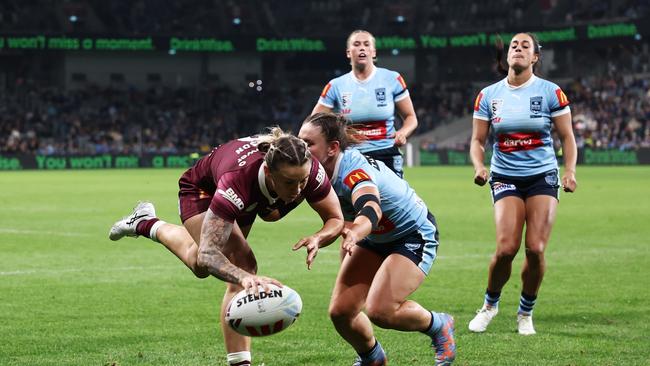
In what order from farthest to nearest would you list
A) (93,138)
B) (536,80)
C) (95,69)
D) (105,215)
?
(95,69), (93,138), (105,215), (536,80)

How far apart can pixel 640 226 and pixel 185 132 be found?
156 feet

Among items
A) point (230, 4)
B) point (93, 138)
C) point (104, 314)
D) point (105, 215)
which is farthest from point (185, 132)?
point (104, 314)

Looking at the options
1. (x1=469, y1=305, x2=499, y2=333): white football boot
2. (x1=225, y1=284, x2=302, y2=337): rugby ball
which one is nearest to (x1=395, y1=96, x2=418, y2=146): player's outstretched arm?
(x1=469, y1=305, x2=499, y2=333): white football boot

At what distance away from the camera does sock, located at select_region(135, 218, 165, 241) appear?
27.8ft

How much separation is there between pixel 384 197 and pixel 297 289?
5153 mm

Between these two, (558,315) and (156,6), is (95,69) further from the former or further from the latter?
(558,315)

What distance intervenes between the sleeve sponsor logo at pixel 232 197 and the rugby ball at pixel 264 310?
21.5 inches


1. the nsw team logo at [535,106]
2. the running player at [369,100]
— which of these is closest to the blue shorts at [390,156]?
the running player at [369,100]

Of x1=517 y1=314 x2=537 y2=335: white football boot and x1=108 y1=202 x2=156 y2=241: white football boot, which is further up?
x1=108 y1=202 x2=156 y2=241: white football boot

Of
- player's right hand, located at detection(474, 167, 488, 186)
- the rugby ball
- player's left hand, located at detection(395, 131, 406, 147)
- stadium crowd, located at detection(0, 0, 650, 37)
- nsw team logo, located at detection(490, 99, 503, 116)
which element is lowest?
the rugby ball

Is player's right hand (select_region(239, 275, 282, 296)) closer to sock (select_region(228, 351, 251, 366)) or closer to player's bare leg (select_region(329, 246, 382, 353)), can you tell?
sock (select_region(228, 351, 251, 366))

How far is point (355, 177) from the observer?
6.91 m

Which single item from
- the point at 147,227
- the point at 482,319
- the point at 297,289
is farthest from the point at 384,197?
the point at 297,289

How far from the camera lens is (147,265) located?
48.9 feet
